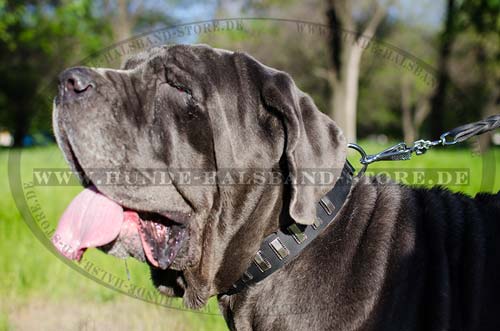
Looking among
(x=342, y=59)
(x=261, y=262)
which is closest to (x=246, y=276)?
Result: (x=261, y=262)

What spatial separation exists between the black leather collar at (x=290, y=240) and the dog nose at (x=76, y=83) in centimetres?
107

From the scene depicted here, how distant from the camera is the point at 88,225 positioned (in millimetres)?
2643

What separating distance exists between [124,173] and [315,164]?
858 millimetres

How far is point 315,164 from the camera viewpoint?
2.55 m

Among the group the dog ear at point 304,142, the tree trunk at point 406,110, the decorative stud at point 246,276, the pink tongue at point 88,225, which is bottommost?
the tree trunk at point 406,110

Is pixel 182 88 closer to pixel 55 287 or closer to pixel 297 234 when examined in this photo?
pixel 297 234

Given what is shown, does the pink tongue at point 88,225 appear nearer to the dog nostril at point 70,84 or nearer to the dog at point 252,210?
the dog at point 252,210

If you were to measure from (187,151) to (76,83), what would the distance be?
0.57 metres

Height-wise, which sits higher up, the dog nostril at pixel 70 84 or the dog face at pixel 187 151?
the dog nostril at pixel 70 84

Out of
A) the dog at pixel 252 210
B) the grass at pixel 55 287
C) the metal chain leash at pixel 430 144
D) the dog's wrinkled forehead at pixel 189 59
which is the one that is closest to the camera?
the dog at pixel 252 210

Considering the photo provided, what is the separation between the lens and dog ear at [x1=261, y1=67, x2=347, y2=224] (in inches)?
97.9

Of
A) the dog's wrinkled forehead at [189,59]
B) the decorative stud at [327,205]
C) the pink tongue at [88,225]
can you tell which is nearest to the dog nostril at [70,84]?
the dog's wrinkled forehead at [189,59]

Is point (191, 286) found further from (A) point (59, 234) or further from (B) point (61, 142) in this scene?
(B) point (61, 142)

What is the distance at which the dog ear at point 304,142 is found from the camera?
2486mm
